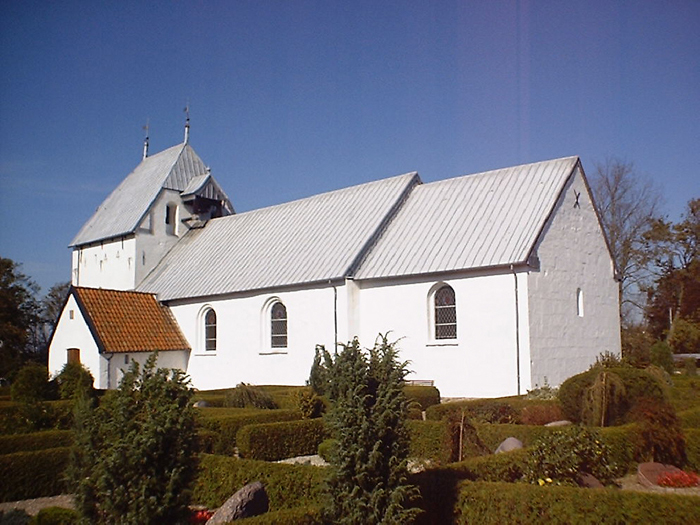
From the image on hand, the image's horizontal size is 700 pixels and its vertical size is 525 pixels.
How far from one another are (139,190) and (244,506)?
24.7 m

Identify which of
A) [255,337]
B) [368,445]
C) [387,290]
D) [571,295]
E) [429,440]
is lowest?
[429,440]

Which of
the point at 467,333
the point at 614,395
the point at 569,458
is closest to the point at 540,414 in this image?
the point at 614,395

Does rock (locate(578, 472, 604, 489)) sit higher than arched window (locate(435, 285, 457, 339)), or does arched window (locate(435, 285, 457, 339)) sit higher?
arched window (locate(435, 285, 457, 339))

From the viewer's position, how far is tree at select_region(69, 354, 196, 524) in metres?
4.67

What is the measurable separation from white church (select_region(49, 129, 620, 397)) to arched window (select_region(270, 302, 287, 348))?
0.04 metres

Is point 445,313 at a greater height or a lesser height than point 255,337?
greater

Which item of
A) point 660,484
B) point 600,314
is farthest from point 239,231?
point 660,484

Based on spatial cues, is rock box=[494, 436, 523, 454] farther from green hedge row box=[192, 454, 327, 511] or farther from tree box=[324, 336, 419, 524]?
tree box=[324, 336, 419, 524]

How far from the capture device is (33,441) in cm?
999

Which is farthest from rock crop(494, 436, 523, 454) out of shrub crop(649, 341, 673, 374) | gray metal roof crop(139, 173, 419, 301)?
shrub crop(649, 341, 673, 374)

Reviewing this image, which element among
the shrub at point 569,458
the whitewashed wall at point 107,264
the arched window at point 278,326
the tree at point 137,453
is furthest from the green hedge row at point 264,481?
the whitewashed wall at point 107,264

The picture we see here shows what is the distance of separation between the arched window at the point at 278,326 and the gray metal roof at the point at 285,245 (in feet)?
3.17

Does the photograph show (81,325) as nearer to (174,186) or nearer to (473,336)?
(174,186)

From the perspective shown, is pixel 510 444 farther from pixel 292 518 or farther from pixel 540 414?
pixel 292 518
